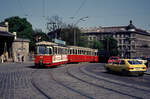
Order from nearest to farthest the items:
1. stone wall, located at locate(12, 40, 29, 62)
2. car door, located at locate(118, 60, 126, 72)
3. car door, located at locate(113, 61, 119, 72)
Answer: car door, located at locate(118, 60, 126, 72) → car door, located at locate(113, 61, 119, 72) → stone wall, located at locate(12, 40, 29, 62)

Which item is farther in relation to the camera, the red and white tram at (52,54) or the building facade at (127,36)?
the building facade at (127,36)

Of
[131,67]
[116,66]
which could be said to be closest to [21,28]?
[116,66]

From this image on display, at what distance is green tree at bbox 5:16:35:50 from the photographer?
240 feet

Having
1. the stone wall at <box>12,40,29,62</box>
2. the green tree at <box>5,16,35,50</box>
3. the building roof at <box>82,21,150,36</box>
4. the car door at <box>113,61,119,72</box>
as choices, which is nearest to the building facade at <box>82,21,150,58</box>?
the building roof at <box>82,21,150,36</box>

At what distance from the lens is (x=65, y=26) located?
6469 centimetres

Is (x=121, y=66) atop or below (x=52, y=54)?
below

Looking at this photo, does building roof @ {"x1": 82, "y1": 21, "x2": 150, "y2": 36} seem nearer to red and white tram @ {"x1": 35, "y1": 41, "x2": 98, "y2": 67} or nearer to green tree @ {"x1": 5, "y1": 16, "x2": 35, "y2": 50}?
green tree @ {"x1": 5, "y1": 16, "x2": 35, "y2": 50}

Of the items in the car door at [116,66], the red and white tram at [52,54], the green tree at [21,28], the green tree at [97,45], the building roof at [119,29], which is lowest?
the car door at [116,66]

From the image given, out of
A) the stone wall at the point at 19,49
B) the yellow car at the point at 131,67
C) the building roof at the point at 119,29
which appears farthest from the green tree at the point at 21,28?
the yellow car at the point at 131,67

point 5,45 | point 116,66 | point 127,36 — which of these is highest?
point 127,36

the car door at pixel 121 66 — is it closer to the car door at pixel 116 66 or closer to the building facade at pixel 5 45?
the car door at pixel 116 66

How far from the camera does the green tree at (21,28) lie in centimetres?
7312

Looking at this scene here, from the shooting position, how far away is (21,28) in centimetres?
7675

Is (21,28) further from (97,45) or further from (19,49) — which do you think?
(19,49)
